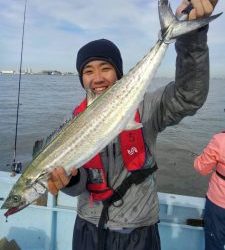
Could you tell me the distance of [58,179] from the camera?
122 inches

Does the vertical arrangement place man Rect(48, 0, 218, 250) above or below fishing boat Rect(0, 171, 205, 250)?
above

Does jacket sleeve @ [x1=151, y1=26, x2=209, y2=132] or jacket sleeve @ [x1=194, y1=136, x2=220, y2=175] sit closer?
jacket sleeve @ [x1=151, y1=26, x2=209, y2=132]

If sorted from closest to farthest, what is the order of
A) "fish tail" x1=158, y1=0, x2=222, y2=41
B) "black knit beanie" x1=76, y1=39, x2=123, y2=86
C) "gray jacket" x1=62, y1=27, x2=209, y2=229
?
1. "fish tail" x1=158, y1=0, x2=222, y2=41
2. "gray jacket" x1=62, y1=27, x2=209, y2=229
3. "black knit beanie" x1=76, y1=39, x2=123, y2=86

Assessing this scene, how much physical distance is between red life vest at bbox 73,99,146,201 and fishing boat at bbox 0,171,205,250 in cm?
205

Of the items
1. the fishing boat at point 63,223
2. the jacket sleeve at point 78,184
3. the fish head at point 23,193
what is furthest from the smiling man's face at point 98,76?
the fishing boat at point 63,223

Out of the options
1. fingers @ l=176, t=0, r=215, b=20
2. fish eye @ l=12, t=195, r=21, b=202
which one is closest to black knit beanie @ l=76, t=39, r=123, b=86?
fingers @ l=176, t=0, r=215, b=20

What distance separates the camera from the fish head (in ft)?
10.6

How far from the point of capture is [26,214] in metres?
5.66

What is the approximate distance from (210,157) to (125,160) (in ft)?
6.59

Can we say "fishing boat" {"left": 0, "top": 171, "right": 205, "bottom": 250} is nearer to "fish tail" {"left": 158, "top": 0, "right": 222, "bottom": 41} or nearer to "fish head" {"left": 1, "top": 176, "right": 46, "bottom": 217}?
"fish head" {"left": 1, "top": 176, "right": 46, "bottom": 217}

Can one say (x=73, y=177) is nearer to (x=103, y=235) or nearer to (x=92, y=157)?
(x=92, y=157)

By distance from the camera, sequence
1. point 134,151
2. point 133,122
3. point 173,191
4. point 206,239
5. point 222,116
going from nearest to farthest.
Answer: point 133,122 < point 134,151 < point 206,239 < point 173,191 < point 222,116

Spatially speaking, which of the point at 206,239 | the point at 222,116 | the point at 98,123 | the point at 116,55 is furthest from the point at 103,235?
the point at 222,116

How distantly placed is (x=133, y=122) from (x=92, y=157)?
0.46 meters
